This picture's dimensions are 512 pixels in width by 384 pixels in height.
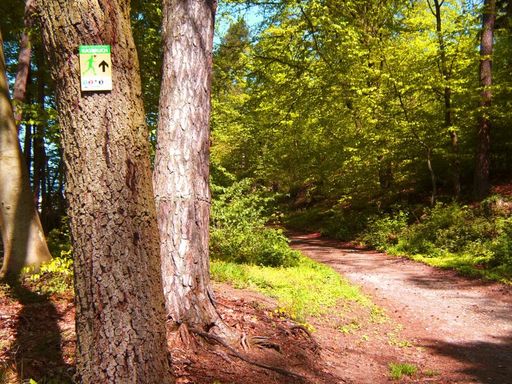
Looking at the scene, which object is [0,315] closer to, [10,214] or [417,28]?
[10,214]

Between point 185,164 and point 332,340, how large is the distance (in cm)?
328

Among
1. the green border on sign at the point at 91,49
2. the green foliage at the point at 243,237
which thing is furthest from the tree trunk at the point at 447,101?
the green border on sign at the point at 91,49

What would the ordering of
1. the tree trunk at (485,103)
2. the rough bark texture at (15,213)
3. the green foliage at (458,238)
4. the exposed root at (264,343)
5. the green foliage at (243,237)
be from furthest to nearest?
the tree trunk at (485,103) → the green foliage at (458,238) → the green foliage at (243,237) → the rough bark texture at (15,213) → the exposed root at (264,343)

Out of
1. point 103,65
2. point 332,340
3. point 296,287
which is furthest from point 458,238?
point 103,65

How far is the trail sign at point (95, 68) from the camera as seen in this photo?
2307mm

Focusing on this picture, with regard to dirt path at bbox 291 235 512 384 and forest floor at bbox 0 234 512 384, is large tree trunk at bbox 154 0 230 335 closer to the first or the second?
forest floor at bbox 0 234 512 384

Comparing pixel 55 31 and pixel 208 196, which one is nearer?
pixel 55 31

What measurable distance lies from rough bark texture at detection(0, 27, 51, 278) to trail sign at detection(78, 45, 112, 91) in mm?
4704

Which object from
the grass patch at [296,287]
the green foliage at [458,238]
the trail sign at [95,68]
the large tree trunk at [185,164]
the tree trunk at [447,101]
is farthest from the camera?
the tree trunk at [447,101]

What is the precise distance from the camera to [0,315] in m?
4.63

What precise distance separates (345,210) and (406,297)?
472 inches

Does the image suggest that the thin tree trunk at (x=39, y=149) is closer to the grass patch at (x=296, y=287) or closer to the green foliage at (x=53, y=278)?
the green foliage at (x=53, y=278)

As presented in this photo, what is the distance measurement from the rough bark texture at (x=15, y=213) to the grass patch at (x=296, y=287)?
2877 mm

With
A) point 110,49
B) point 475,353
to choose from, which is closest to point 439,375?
point 475,353
